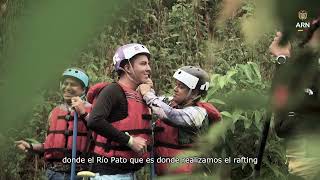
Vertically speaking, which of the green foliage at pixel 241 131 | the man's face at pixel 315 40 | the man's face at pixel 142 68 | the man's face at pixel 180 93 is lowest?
the man's face at pixel 315 40

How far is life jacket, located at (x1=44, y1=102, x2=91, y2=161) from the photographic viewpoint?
1668mm

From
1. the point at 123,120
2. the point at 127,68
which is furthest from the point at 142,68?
the point at 123,120

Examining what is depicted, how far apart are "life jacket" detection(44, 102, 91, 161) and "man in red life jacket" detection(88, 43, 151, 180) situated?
2.0 inches

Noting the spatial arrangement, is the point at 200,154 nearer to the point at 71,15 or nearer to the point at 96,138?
the point at 71,15

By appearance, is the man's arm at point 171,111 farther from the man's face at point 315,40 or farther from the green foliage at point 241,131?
the man's face at point 315,40

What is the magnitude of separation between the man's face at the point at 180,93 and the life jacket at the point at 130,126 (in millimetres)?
94

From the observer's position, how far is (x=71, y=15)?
0.09 m

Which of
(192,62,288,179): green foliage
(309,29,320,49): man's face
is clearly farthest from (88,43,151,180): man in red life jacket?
(309,29,320,49): man's face

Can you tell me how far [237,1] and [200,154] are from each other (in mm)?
292

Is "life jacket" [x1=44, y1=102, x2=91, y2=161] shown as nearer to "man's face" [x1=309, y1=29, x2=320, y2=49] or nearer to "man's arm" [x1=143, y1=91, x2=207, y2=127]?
"man's arm" [x1=143, y1=91, x2=207, y2=127]

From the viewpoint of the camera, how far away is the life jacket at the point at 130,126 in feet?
5.25

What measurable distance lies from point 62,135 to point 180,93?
1.26ft

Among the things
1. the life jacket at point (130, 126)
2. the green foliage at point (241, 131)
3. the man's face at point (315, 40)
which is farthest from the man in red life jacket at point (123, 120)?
the man's face at point (315, 40)

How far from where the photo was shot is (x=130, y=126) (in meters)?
1.61
